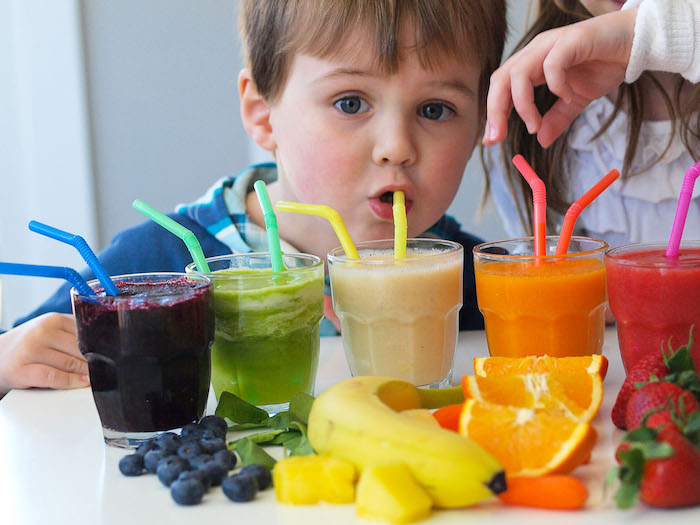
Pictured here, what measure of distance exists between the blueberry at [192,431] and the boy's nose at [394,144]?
66 centimetres

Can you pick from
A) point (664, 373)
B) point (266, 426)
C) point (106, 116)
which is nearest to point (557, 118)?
point (664, 373)

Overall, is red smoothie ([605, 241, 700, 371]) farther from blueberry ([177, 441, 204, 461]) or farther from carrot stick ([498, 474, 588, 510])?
blueberry ([177, 441, 204, 461])

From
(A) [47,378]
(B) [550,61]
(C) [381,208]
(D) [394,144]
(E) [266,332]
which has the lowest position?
A: (A) [47,378]

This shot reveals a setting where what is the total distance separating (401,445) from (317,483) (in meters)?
0.09

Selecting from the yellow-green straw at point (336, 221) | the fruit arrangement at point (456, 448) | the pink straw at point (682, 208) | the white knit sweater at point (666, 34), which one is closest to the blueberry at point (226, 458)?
the fruit arrangement at point (456, 448)

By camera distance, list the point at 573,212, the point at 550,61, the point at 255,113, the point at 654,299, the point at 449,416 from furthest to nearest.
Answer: the point at 255,113 → the point at 550,61 → the point at 573,212 → the point at 654,299 → the point at 449,416

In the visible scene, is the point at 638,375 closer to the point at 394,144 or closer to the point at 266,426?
the point at 266,426

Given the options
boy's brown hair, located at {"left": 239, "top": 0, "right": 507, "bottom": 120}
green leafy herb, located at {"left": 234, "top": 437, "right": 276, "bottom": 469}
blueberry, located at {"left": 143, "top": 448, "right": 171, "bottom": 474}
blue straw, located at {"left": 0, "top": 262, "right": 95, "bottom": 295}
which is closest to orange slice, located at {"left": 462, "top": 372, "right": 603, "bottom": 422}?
green leafy herb, located at {"left": 234, "top": 437, "right": 276, "bottom": 469}

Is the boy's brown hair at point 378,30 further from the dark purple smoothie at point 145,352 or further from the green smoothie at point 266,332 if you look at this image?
the dark purple smoothie at point 145,352

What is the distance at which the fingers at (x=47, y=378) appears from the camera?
1202mm

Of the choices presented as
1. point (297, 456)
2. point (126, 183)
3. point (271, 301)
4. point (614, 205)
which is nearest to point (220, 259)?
point (271, 301)

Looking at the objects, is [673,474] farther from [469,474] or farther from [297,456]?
[297,456]

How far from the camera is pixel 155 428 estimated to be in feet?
3.11

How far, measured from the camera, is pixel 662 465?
688 mm
